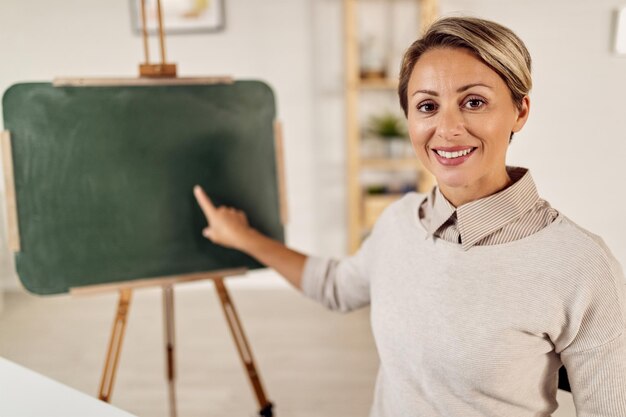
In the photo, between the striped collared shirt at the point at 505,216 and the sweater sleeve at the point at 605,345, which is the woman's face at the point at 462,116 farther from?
the sweater sleeve at the point at 605,345

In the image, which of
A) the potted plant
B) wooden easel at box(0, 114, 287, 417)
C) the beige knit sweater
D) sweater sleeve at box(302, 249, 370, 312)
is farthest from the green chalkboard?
the potted plant

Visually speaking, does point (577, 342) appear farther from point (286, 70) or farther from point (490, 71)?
point (286, 70)

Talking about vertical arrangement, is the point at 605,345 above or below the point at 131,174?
below

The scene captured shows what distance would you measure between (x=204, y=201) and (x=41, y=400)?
0.70 metres

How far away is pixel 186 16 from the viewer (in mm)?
3223

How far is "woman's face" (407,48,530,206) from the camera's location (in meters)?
0.94

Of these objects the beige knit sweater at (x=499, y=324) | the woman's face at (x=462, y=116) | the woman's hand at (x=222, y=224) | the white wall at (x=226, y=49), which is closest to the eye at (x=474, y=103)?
the woman's face at (x=462, y=116)

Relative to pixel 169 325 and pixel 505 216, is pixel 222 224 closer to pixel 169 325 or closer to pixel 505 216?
pixel 169 325

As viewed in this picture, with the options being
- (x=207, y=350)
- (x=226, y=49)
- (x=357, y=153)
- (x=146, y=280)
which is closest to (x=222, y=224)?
(x=146, y=280)

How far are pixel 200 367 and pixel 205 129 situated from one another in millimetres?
1315

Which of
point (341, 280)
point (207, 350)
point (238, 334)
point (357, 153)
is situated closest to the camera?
point (341, 280)

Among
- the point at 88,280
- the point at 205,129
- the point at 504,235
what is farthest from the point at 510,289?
the point at 88,280

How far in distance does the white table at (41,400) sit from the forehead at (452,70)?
2.65 ft

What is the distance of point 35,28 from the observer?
2.95 metres
